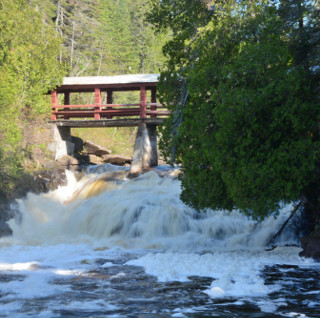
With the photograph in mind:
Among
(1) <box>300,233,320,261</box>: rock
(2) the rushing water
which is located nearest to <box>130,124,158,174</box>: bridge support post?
(2) the rushing water

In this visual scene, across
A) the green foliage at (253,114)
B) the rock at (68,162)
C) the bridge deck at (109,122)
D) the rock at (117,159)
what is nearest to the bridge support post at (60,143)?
the rock at (68,162)

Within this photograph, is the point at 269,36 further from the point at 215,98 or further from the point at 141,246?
the point at 141,246

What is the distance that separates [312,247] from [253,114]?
414cm

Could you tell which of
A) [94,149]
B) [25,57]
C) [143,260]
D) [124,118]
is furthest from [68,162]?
[143,260]

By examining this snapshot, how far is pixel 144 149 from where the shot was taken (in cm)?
2386

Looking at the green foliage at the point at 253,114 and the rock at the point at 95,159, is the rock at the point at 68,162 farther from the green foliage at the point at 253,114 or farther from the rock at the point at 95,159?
the green foliage at the point at 253,114

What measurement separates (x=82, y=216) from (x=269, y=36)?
36.5 ft

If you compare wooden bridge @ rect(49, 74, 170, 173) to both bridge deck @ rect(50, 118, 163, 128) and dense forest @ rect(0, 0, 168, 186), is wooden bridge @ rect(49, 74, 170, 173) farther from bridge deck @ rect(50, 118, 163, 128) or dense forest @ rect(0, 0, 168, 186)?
dense forest @ rect(0, 0, 168, 186)

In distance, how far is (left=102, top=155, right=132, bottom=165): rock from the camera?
2857cm

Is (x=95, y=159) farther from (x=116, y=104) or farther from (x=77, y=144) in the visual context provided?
(x=116, y=104)

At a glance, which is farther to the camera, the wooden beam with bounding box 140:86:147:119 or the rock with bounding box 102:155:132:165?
the rock with bounding box 102:155:132:165

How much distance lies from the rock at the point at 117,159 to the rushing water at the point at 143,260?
5.85m

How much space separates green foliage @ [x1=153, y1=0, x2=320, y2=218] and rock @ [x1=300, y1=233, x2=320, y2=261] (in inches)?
51.9

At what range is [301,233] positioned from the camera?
45.7ft
